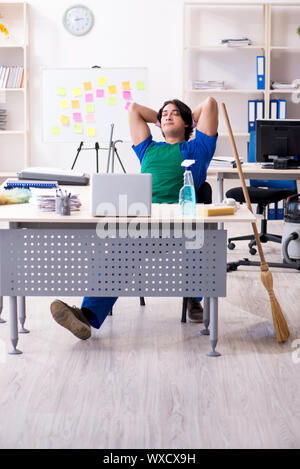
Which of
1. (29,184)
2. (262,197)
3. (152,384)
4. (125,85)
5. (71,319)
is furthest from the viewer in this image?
(125,85)

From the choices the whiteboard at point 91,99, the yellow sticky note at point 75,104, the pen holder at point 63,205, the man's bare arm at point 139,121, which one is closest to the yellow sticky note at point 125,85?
the whiteboard at point 91,99

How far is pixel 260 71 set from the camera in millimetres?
6613

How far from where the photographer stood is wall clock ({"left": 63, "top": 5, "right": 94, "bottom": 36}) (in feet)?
22.3

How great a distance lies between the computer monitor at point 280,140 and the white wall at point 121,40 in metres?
2.31

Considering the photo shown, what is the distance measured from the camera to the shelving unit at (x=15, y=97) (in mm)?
6805

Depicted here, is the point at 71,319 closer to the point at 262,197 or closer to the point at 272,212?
the point at 262,197

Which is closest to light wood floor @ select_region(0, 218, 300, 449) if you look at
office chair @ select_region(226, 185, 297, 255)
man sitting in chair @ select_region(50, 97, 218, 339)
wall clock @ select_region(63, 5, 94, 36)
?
Answer: man sitting in chair @ select_region(50, 97, 218, 339)

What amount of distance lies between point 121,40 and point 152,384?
472 cm

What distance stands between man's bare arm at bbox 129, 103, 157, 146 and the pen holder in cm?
92

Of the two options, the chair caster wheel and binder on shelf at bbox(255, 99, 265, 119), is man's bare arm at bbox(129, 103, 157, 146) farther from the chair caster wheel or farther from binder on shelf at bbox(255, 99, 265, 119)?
binder on shelf at bbox(255, 99, 265, 119)

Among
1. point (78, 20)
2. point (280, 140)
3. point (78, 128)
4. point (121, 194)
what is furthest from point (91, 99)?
point (121, 194)
